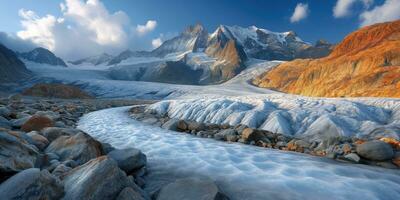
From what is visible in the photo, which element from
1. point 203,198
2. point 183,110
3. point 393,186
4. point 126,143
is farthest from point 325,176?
point 183,110

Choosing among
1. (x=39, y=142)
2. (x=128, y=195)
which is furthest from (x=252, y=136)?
(x=128, y=195)

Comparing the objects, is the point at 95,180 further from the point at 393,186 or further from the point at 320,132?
the point at 320,132

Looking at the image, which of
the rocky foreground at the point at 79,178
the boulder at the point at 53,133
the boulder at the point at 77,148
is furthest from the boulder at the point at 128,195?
the boulder at the point at 53,133

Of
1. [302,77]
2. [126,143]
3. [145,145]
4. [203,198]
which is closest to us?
[203,198]

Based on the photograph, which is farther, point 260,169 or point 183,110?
point 183,110

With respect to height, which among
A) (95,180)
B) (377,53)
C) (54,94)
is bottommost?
(54,94)

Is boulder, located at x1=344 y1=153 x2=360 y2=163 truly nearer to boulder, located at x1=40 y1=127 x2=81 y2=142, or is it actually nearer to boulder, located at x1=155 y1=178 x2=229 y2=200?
boulder, located at x1=155 y1=178 x2=229 y2=200
